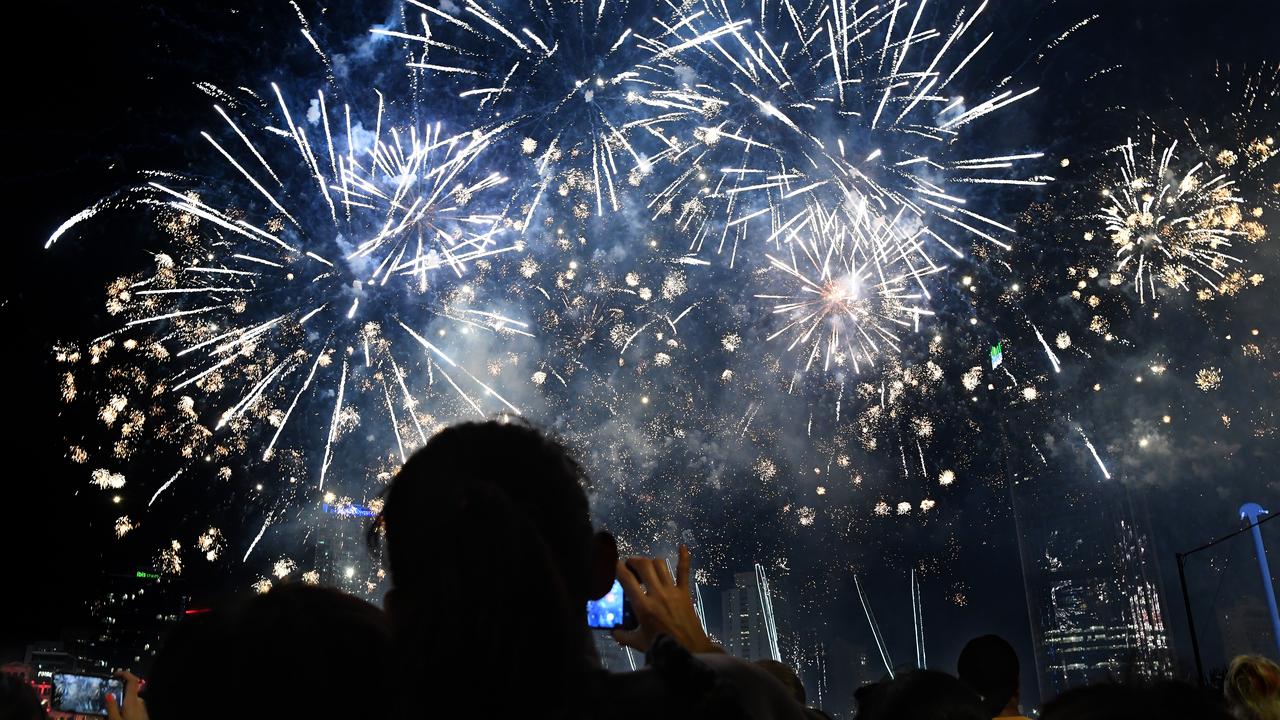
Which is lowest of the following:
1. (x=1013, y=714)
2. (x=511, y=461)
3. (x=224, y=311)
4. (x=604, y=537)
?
(x=1013, y=714)

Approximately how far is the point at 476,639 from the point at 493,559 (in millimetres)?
159

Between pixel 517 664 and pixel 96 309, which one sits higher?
pixel 96 309

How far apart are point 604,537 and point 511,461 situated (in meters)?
0.30

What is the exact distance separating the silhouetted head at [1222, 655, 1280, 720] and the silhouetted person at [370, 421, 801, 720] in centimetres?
475

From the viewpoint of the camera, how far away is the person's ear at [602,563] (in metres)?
2.03

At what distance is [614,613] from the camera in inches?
119

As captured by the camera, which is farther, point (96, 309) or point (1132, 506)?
point (1132, 506)

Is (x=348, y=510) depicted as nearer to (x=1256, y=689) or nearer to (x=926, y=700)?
(x=1256, y=689)

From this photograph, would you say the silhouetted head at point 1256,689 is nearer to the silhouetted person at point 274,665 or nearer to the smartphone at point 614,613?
the smartphone at point 614,613

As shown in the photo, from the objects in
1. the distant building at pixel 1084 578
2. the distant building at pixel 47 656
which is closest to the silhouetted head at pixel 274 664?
the distant building at pixel 47 656

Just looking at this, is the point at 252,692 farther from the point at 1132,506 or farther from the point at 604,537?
the point at 1132,506

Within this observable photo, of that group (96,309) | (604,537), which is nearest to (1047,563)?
(96,309)

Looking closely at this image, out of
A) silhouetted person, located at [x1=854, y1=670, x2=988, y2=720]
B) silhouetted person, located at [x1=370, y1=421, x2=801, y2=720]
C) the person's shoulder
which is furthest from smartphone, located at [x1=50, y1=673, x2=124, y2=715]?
the person's shoulder

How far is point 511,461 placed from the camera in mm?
1972
